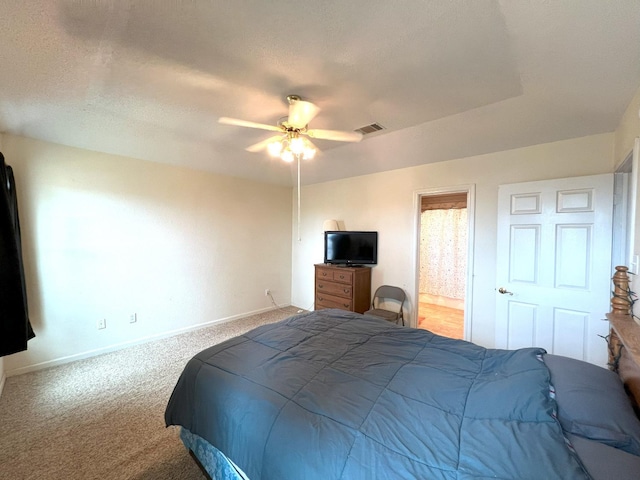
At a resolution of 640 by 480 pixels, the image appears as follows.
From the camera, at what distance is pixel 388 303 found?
386 centimetres

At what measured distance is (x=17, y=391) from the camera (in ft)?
7.63

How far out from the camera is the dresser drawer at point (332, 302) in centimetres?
376

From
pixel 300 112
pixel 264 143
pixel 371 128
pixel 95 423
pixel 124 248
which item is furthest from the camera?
pixel 124 248

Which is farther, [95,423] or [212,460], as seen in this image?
[95,423]

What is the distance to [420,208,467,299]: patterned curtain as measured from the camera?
5.15 m

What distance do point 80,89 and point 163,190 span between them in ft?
5.09

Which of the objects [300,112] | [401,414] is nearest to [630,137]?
[300,112]

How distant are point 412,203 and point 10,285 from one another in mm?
4208

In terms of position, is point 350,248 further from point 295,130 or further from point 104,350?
point 104,350

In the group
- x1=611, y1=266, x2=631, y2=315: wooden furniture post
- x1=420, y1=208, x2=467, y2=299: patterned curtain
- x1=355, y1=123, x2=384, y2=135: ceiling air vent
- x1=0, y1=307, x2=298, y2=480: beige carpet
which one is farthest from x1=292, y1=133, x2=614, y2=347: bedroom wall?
x1=0, y1=307, x2=298, y2=480: beige carpet

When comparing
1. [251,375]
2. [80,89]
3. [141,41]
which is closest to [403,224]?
[251,375]

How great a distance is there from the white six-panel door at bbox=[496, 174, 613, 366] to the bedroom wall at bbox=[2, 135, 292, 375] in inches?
141

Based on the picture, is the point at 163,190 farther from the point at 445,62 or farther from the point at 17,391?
the point at 445,62

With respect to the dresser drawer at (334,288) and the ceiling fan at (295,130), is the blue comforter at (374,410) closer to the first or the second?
the ceiling fan at (295,130)
